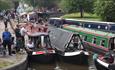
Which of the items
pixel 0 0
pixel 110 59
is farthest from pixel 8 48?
pixel 0 0

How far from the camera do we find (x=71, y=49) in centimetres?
2562

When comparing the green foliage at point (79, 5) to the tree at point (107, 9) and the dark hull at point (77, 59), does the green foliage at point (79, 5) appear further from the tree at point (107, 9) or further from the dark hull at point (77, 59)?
the dark hull at point (77, 59)

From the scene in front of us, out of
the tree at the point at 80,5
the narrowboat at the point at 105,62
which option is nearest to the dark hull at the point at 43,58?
the narrowboat at the point at 105,62

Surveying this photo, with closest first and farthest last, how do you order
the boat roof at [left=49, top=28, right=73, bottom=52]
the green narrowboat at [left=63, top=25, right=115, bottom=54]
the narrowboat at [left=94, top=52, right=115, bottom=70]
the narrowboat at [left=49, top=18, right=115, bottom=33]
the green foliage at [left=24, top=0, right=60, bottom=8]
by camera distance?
the narrowboat at [left=94, top=52, right=115, bottom=70], the boat roof at [left=49, top=28, right=73, bottom=52], the green narrowboat at [left=63, top=25, right=115, bottom=54], the narrowboat at [left=49, top=18, right=115, bottom=33], the green foliage at [left=24, top=0, right=60, bottom=8]

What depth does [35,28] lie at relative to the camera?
102 ft

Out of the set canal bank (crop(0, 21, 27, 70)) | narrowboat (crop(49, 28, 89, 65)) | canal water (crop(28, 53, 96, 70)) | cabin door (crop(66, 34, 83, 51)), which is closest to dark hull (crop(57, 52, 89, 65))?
narrowboat (crop(49, 28, 89, 65))

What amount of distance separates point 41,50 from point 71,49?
1995 millimetres

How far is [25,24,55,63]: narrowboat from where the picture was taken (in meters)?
24.7

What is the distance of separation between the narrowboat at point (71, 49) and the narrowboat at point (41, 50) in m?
0.87

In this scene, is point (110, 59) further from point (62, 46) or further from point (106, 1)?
point (106, 1)

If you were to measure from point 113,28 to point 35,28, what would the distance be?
26.1 ft

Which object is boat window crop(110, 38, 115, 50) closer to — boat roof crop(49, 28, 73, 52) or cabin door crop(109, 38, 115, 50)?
cabin door crop(109, 38, 115, 50)

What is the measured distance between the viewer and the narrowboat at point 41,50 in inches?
971

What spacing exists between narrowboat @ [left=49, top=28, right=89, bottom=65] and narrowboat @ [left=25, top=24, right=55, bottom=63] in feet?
2.84
